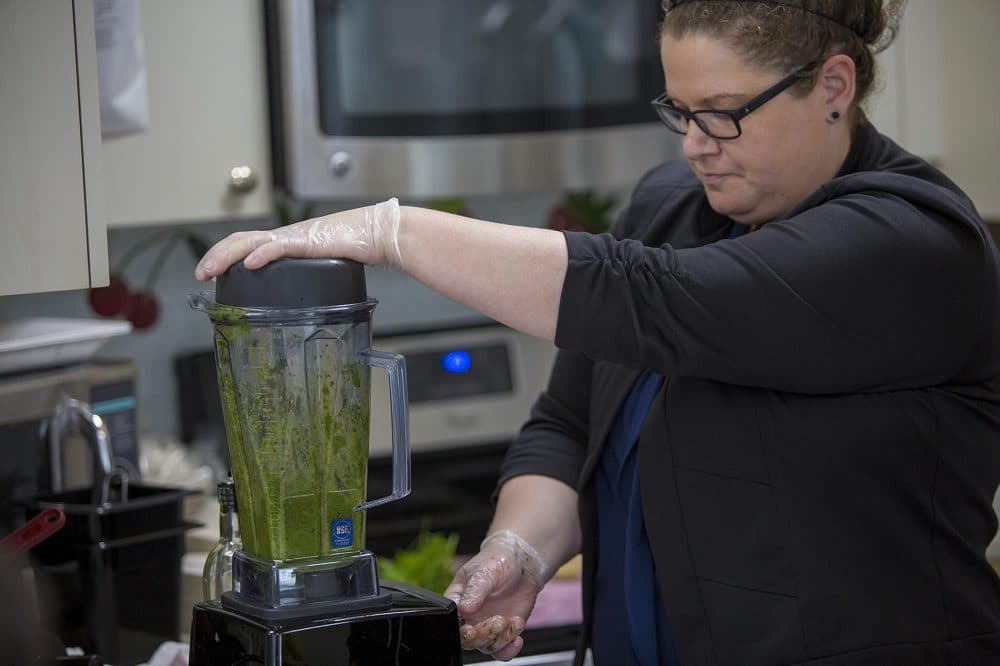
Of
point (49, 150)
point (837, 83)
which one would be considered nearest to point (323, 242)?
point (49, 150)

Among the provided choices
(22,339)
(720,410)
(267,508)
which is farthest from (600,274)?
(22,339)

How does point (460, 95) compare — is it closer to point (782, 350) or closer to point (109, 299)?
point (109, 299)

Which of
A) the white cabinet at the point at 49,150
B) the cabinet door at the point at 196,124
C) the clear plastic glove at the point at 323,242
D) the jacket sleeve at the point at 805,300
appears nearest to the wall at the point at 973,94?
the jacket sleeve at the point at 805,300

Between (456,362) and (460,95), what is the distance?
470mm

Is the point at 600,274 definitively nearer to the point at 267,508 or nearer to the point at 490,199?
the point at 267,508

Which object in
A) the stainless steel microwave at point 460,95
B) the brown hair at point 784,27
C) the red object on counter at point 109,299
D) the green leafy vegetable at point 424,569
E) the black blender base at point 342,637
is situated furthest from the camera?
the red object on counter at point 109,299

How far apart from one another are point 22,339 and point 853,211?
962mm

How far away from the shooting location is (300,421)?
3.26ft

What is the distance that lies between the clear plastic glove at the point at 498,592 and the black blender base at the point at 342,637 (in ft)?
0.48

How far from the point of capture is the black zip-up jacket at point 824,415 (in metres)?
1.06

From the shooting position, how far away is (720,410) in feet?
3.86

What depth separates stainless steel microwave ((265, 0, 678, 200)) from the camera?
177cm

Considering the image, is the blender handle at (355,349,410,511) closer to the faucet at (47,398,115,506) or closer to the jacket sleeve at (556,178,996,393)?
the jacket sleeve at (556,178,996,393)

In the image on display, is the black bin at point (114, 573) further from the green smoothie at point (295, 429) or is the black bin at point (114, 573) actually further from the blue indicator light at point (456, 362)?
the blue indicator light at point (456, 362)
